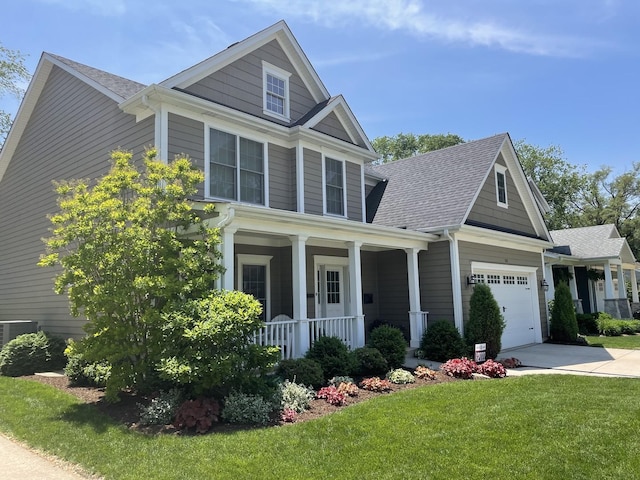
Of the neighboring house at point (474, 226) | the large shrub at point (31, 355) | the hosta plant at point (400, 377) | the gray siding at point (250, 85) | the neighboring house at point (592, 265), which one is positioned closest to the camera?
the hosta plant at point (400, 377)

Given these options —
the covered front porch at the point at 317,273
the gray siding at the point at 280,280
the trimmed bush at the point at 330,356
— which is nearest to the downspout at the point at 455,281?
the covered front porch at the point at 317,273

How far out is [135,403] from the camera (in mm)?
7355

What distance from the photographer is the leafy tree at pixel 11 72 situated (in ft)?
63.7

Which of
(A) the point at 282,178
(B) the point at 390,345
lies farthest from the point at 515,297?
(A) the point at 282,178

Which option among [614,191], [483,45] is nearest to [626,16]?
[483,45]

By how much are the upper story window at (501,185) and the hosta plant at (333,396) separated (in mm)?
10360

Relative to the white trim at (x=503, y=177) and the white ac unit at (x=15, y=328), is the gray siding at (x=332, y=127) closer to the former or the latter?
the white trim at (x=503, y=177)

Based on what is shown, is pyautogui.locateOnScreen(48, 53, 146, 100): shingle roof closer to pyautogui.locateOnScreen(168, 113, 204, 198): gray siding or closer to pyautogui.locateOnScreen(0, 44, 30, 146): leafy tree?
pyautogui.locateOnScreen(168, 113, 204, 198): gray siding

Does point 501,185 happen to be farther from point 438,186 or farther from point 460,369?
point 460,369

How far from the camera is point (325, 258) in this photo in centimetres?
1320

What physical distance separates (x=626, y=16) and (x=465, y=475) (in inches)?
462

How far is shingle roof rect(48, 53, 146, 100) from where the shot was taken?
11.1m

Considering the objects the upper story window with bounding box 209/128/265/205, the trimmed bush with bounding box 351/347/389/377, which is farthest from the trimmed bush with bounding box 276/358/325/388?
the upper story window with bounding box 209/128/265/205

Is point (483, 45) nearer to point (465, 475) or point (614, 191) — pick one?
point (465, 475)
